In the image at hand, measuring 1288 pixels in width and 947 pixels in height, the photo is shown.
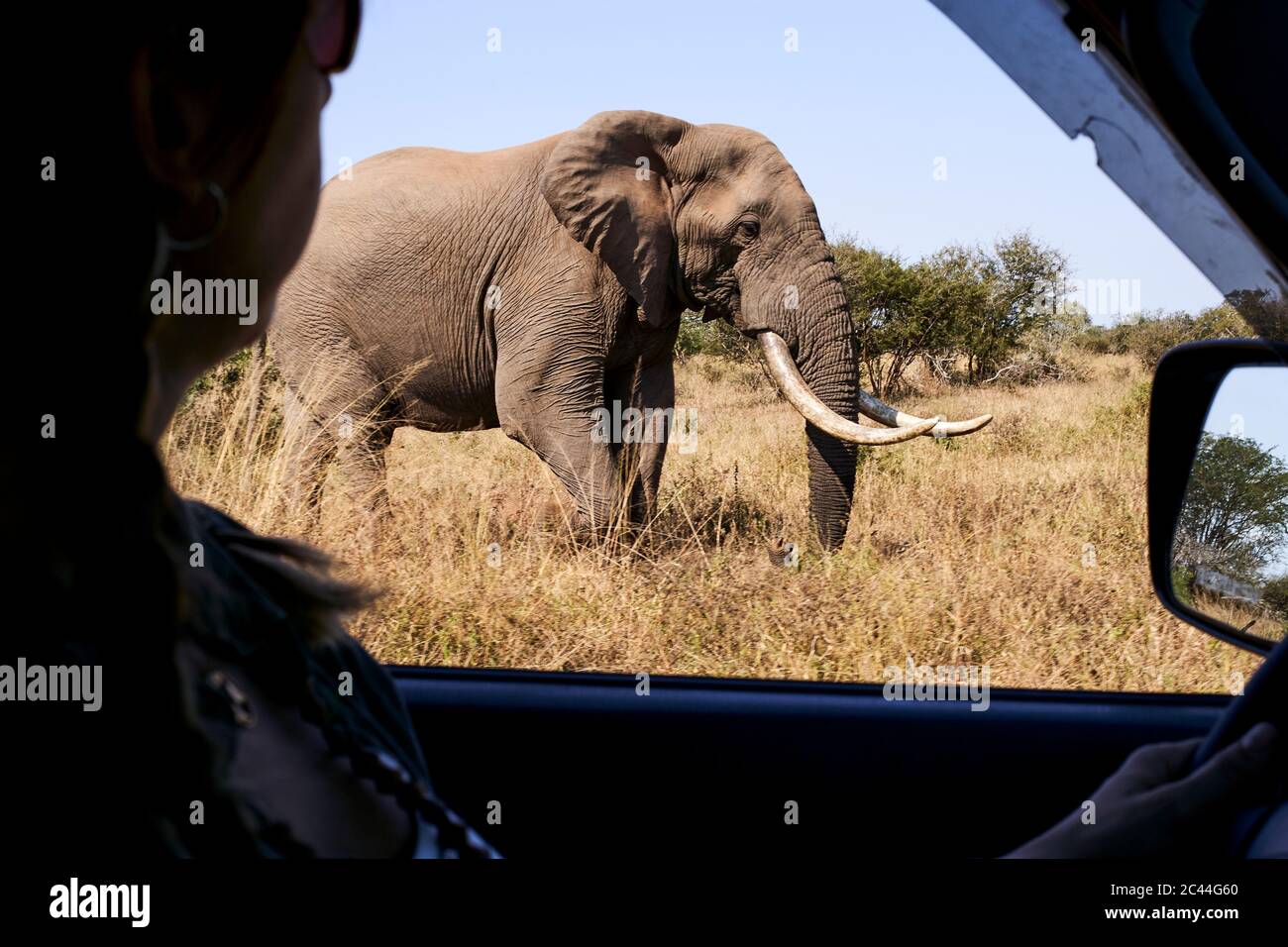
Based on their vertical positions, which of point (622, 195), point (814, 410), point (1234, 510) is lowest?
point (1234, 510)

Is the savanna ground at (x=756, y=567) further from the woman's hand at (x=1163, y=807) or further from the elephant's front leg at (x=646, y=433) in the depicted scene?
the woman's hand at (x=1163, y=807)

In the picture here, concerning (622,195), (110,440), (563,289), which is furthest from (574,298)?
(110,440)

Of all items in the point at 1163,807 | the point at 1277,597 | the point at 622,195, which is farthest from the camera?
the point at 622,195

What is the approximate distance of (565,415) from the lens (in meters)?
5.00

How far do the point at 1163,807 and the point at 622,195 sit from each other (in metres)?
4.57

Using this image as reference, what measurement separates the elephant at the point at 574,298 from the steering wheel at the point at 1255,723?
12.1ft

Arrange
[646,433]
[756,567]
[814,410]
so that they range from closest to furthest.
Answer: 1. [756,567]
2. [814,410]
3. [646,433]

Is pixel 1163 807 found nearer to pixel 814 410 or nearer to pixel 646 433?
pixel 814 410

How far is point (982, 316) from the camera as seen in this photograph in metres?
13.0

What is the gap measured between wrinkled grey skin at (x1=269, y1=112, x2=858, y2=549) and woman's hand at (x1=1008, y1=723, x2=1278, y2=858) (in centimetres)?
378

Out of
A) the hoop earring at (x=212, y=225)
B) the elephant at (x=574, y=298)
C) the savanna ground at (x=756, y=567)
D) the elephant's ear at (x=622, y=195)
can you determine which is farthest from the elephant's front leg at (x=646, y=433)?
the hoop earring at (x=212, y=225)

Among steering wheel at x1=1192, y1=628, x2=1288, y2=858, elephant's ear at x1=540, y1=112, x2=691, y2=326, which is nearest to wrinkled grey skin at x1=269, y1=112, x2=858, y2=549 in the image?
elephant's ear at x1=540, y1=112, x2=691, y2=326

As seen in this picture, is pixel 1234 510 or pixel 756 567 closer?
pixel 1234 510

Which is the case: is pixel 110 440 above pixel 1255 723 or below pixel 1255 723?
above
